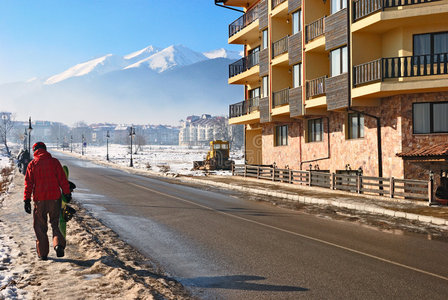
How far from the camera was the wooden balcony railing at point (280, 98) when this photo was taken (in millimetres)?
26016

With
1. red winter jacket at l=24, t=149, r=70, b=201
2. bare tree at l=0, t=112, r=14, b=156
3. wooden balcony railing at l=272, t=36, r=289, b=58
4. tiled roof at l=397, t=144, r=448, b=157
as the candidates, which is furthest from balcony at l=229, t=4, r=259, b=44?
bare tree at l=0, t=112, r=14, b=156

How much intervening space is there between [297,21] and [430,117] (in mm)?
11081

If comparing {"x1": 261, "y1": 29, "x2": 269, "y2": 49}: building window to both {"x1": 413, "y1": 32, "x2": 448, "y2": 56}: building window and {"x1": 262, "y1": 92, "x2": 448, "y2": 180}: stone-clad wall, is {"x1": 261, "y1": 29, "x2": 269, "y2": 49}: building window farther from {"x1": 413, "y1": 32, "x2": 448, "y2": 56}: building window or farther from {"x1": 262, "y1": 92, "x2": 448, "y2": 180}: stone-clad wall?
{"x1": 413, "y1": 32, "x2": 448, "y2": 56}: building window

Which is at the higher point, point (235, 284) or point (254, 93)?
point (254, 93)

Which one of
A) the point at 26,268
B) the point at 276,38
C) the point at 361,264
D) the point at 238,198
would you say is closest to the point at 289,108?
the point at 276,38

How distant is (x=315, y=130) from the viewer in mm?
24328

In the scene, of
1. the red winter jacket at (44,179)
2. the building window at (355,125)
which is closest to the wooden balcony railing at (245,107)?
the building window at (355,125)

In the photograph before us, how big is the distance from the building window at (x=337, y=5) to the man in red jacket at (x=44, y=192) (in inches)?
682

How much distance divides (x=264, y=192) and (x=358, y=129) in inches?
226

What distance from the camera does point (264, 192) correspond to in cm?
2027

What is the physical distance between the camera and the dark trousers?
6989 mm

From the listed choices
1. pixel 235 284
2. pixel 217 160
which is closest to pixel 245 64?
pixel 217 160

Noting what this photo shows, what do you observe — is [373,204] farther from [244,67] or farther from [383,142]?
[244,67]

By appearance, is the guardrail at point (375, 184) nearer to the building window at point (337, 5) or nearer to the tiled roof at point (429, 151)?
the tiled roof at point (429, 151)
